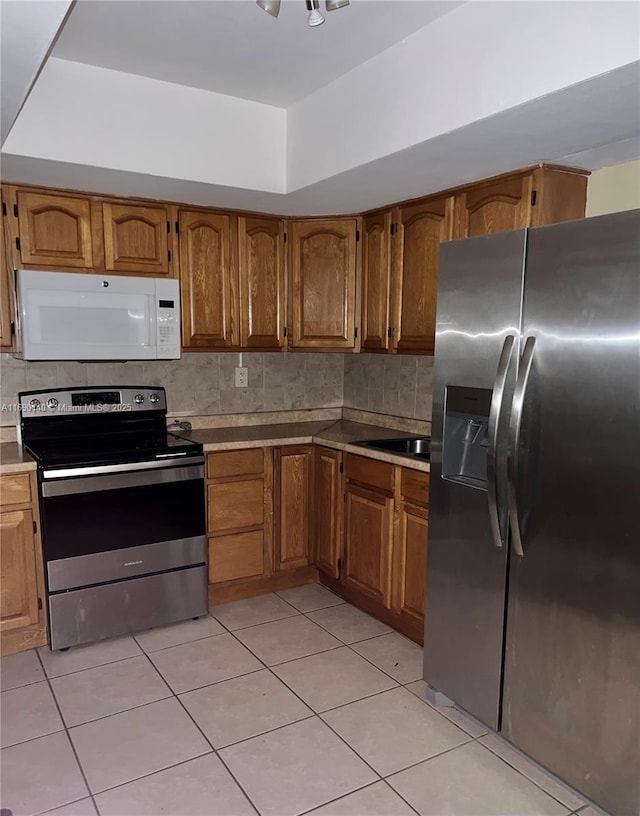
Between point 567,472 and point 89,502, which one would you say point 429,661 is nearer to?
point 567,472

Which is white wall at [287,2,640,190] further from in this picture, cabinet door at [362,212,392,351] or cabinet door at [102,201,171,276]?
cabinet door at [102,201,171,276]

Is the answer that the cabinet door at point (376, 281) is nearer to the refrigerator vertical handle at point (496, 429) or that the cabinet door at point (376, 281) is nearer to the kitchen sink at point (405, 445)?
the kitchen sink at point (405, 445)

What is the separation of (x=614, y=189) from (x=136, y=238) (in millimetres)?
2166

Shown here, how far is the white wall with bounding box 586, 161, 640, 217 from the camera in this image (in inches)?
91.5

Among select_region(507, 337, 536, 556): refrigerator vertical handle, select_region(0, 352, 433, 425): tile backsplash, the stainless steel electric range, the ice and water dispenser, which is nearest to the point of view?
select_region(507, 337, 536, 556): refrigerator vertical handle

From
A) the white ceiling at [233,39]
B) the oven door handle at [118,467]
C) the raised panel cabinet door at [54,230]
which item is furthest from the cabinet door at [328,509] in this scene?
the white ceiling at [233,39]

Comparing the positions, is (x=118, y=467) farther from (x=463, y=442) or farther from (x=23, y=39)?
(x=23, y=39)

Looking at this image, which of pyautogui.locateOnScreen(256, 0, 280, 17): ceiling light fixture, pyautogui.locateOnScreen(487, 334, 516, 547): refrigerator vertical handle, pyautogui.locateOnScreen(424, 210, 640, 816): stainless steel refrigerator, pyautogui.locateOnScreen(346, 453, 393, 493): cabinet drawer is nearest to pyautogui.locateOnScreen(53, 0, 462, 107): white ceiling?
pyautogui.locateOnScreen(256, 0, 280, 17): ceiling light fixture

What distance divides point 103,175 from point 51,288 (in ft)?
1.86

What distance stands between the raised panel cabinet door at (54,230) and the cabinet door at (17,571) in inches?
46.0

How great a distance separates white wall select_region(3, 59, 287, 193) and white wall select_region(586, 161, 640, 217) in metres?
1.37

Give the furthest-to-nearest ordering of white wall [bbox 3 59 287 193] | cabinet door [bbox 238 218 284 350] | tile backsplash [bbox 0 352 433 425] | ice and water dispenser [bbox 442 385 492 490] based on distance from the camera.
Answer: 1. cabinet door [bbox 238 218 284 350]
2. tile backsplash [bbox 0 352 433 425]
3. white wall [bbox 3 59 287 193]
4. ice and water dispenser [bbox 442 385 492 490]

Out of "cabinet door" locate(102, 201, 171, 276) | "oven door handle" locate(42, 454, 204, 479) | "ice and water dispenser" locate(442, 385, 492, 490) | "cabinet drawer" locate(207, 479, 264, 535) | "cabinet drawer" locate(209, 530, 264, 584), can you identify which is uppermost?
"cabinet door" locate(102, 201, 171, 276)

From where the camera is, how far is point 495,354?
1987mm
